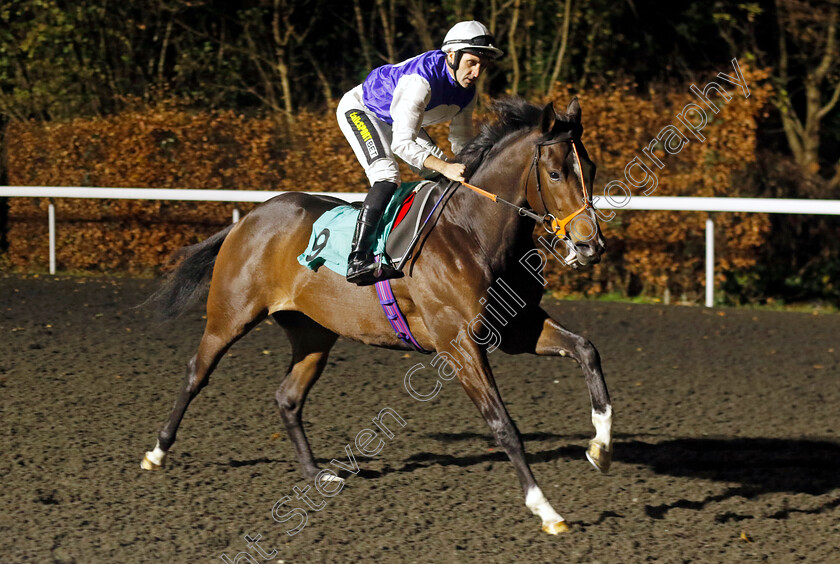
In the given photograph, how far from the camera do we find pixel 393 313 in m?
4.60

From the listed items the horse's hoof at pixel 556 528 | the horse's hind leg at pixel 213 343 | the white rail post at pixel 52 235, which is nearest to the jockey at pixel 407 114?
the horse's hind leg at pixel 213 343

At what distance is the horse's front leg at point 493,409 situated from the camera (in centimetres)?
401

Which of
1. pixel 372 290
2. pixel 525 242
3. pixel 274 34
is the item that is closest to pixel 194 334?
pixel 372 290

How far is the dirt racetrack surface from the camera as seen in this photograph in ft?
12.9

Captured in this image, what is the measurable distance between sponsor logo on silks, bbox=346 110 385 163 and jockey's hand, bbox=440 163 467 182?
517mm

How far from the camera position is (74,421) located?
5656 millimetres

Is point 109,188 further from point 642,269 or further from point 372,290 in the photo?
point 372,290

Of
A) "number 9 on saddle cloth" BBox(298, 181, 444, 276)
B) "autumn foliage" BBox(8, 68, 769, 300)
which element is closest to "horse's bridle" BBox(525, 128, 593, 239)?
"number 9 on saddle cloth" BBox(298, 181, 444, 276)

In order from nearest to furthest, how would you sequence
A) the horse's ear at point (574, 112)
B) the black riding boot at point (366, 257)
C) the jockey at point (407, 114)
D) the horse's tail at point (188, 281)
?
the horse's ear at point (574, 112) < the jockey at point (407, 114) < the black riding boot at point (366, 257) < the horse's tail at point (188, 281)

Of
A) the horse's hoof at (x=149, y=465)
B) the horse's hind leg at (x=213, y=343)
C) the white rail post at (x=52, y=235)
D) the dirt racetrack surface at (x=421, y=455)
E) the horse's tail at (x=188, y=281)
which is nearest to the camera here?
the dirt racetrack surface at (x=421, y=455)

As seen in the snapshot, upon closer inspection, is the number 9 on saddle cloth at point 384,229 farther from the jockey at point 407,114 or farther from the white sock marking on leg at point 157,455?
the white sock marking on leg at point 157,455

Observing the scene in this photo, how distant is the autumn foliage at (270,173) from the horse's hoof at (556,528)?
20.6ft

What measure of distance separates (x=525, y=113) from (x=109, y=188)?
8323 millimetres

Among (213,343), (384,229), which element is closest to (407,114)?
(384,229)
